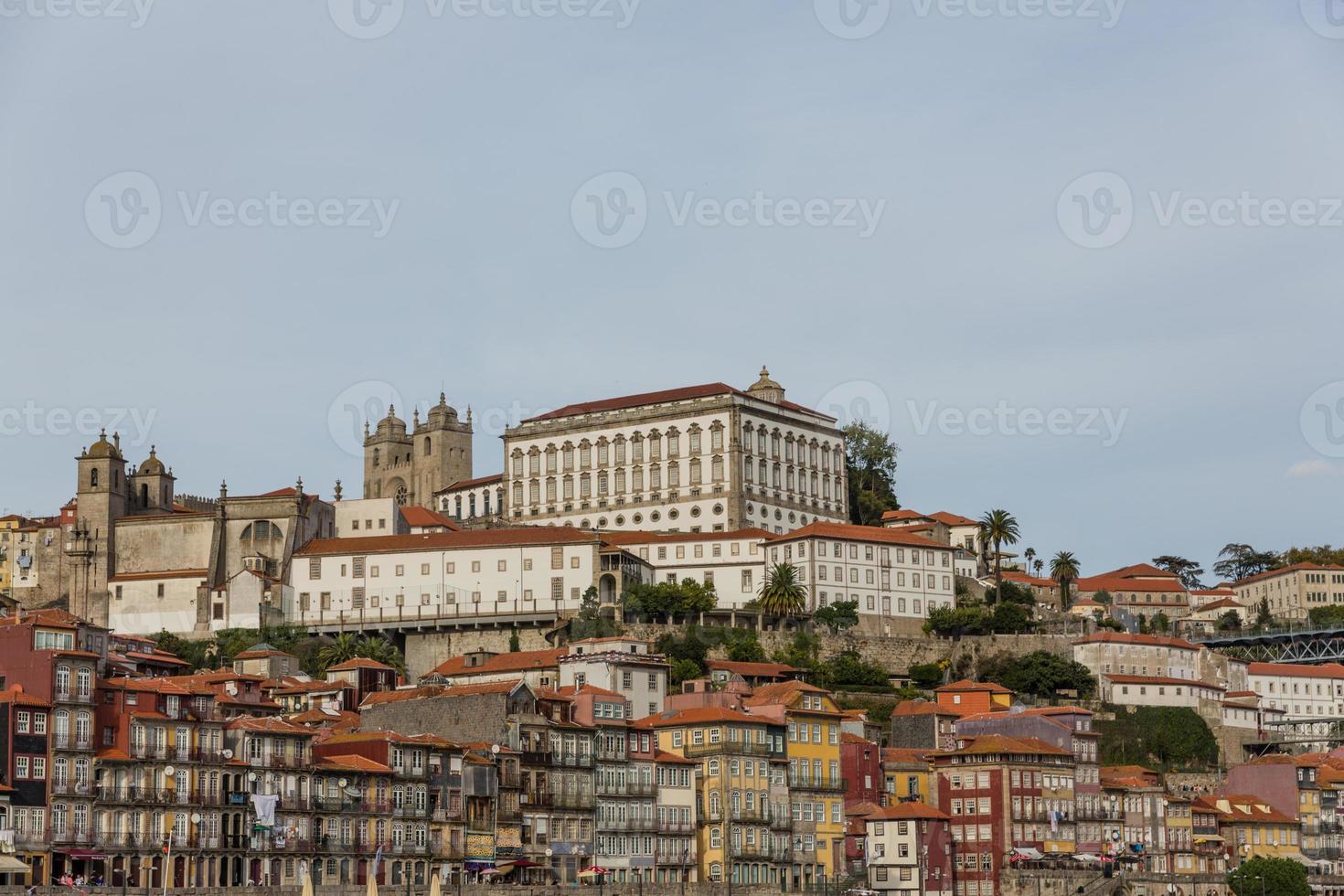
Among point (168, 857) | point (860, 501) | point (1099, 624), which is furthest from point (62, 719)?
point (860, 501)

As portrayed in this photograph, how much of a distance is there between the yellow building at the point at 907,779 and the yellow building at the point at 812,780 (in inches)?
160

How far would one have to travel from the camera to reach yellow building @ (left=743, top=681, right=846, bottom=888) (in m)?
98.7

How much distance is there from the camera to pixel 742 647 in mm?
131750

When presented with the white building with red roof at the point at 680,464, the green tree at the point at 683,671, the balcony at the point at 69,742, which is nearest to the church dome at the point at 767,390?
the white building with red roof at the point at 680,464

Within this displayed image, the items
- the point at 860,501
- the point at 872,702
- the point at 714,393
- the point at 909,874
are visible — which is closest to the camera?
the point at 909,874

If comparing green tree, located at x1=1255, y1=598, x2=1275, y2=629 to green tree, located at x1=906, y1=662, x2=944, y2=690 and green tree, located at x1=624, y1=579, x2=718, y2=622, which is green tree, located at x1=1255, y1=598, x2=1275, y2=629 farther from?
green tree, located at x1=624, y1=579, x2=718, y2=622

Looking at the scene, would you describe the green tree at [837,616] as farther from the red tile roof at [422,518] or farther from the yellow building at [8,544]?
the yellow building at [8,544]

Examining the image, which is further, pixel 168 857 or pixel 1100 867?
pixel 1100 867

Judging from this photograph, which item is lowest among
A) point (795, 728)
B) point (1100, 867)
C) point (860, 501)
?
point (1100, 867)

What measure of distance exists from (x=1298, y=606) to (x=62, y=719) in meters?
135

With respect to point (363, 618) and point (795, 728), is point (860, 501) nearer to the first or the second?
point (363, 618)

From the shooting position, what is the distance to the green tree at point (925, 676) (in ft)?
447

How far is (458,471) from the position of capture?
19125 cm

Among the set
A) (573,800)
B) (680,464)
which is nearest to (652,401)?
(680,464)
